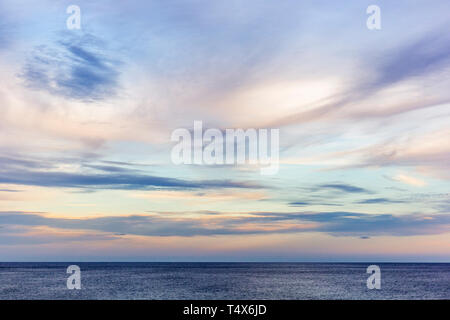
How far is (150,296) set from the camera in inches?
2778
